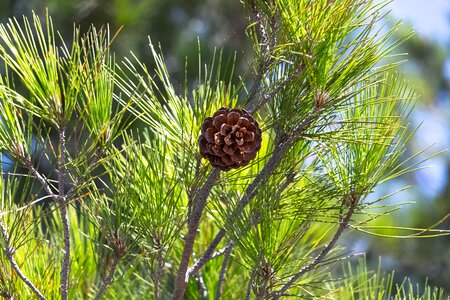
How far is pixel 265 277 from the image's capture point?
0.64 metres

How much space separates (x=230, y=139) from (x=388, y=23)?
68.3 inches

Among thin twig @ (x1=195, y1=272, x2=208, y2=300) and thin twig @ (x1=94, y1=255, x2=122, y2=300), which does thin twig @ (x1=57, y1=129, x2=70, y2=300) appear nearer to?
thin twig @ (x1=94, y1=255, x2=122, y2=300)

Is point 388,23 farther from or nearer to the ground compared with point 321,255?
farther from the ground

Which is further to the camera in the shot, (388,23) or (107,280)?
(388,23)

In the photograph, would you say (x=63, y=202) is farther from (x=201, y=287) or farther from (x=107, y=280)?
(x=201, y=287)

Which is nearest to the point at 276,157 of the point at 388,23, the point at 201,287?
the point at 201,287

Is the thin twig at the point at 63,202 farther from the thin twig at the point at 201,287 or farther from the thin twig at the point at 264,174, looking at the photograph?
the thin twig at the point at 201,287

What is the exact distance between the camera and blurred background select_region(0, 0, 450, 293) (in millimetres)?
2236

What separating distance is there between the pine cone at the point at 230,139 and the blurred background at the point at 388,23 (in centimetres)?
104

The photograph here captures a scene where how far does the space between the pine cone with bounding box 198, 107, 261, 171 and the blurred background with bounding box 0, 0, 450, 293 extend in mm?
1041

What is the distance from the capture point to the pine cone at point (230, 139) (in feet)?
1.92

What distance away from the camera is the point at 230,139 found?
0.58 m

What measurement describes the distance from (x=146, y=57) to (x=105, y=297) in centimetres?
162

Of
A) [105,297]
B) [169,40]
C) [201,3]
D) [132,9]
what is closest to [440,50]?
[201,3]
